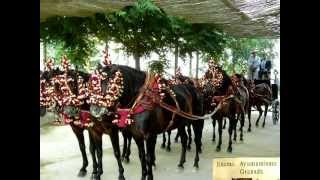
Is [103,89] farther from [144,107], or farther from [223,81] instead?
[223,81]

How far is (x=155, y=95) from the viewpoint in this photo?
2652mm

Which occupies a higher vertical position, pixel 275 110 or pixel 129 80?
pixel 129 80

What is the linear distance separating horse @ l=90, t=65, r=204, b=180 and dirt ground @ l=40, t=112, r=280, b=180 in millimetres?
48

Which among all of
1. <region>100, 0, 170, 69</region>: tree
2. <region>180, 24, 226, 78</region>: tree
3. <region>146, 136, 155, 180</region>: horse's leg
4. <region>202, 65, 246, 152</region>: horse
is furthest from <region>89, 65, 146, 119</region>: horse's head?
<region>202, 65, 246, 152</region>: horse

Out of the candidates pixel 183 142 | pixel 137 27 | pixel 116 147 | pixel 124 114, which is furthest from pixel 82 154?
pixel 137 27

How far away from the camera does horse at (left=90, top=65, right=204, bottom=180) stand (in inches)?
100

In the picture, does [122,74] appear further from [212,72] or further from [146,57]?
[212,72]

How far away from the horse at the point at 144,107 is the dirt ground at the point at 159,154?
0.05 metres

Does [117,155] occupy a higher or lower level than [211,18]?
lower

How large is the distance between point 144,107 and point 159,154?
0.30 meters

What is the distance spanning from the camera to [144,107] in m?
2.63
